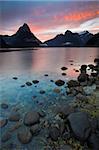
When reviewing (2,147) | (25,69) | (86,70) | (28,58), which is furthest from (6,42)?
(86,70)

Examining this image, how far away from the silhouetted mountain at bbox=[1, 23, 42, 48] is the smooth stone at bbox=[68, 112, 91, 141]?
716mm

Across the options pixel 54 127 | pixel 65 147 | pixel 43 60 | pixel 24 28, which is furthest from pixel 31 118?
pixel 43 60

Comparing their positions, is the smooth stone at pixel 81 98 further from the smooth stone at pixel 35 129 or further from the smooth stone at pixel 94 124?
the smooth stone at pixel 35 129

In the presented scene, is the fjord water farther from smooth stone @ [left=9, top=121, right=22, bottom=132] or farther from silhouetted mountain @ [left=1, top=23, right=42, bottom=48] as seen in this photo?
smooth stone @ [left=9, top=121, right=22, bottom=132]

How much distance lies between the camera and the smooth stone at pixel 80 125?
5.34ft

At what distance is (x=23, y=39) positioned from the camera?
1.99m

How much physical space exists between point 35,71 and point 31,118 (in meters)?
0.64

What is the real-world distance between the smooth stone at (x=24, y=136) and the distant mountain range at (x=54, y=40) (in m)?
0.73

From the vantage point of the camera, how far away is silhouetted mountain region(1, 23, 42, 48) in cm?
191

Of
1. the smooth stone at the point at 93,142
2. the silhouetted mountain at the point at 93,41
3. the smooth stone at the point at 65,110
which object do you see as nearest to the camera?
the smooth stone at the point at 93,142

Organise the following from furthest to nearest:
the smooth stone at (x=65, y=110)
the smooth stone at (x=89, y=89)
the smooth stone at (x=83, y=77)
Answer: the smooth stone at (x=83, y=77), the smooth stone at (x=89, y=89), the smooth stone at (x=65, y=110)

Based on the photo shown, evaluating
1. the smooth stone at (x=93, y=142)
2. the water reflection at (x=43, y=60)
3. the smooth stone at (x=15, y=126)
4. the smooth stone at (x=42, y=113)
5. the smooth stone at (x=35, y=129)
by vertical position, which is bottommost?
the smooth stone at (x=93, y=142)

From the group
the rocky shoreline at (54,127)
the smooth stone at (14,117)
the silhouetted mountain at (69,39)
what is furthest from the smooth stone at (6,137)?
the silhouetted mountain at (69,39)

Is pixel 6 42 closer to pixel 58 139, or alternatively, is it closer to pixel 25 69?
pixel 25 69
